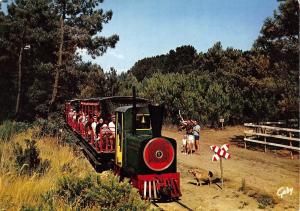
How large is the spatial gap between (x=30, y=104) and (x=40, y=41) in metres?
9.25

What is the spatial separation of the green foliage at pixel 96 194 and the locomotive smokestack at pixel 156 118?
343 centimetres

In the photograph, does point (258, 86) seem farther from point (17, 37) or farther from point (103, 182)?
point (17, 37)

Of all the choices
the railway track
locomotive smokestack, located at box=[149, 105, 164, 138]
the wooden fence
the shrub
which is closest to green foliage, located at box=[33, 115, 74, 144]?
locomotive smokestack, located at box=[149, 105, 164, 138]

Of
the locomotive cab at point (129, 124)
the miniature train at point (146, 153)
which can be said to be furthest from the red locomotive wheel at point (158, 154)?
the locomotive cab at point (129, 124)

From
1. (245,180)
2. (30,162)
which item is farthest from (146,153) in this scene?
(245,180)

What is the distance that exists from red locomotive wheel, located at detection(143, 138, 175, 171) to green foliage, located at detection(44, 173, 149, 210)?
9.94 ft

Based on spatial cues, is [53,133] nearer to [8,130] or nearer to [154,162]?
[8,130]

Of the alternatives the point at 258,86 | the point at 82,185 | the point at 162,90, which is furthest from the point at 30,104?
the point at 82,185

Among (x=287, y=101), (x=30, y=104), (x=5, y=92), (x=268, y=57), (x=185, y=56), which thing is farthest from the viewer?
(x=185, y=56)

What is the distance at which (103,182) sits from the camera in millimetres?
7816

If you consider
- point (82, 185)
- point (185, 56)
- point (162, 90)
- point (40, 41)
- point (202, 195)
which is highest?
point (185, 56)

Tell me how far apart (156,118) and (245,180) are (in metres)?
5.20

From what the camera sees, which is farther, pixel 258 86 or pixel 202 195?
pixel 258 86

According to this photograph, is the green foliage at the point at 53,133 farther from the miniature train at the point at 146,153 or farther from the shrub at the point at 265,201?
the shrub at the point at 265,201
